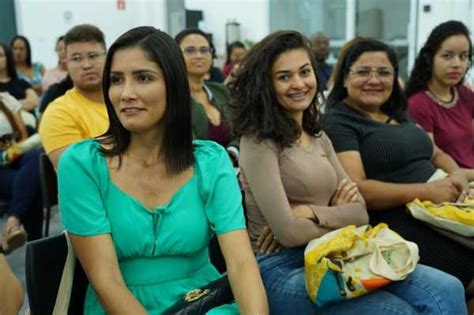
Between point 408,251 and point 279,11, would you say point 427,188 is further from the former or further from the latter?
point 279,11

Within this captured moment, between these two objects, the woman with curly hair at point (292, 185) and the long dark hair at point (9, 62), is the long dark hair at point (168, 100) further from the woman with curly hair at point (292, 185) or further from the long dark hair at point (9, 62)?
the long dark hair at point (9, 62)

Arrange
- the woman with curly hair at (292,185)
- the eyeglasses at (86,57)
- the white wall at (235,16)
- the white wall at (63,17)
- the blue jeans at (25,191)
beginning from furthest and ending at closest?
the white wall at (235,16) < the white wall at (63,17) < the blue jeans at (25,191) < the eyeglasses at (86,57) < the woman with curly hair at (292,185)

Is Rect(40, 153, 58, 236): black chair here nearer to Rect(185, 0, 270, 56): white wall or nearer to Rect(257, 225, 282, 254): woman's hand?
Rect(257, 225, 282, 254): woman's hand

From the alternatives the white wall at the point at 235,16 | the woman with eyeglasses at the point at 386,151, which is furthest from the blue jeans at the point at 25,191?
the white wall at the point at 235,16

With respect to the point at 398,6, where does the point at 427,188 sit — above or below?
below

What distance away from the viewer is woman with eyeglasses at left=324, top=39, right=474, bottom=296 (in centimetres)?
190

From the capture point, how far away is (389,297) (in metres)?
1.47

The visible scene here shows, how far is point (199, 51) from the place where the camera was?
10.2 feet

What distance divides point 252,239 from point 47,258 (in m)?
0.70

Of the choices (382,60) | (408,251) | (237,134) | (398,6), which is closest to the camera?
(408,251)

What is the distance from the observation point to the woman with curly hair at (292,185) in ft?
4.96

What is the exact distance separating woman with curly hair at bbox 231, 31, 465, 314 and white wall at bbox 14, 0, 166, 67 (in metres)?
6.26

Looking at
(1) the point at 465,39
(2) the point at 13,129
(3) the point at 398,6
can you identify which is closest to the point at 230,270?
(1) the point at 465,39

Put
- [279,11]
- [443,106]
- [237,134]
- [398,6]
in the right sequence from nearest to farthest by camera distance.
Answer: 1. [237,134]
2. [443,106]
3. [398,6]
4. [279,11]
